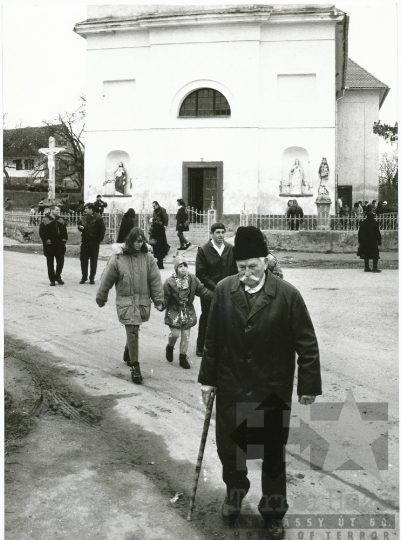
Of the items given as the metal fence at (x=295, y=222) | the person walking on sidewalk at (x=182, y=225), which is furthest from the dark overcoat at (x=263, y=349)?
the person walking on sidewalk at (x=182, y=225)

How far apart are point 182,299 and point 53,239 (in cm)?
397

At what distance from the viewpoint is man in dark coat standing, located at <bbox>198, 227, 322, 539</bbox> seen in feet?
13.7

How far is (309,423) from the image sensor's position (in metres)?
5.95

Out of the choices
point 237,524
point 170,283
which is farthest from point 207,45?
point 237,524

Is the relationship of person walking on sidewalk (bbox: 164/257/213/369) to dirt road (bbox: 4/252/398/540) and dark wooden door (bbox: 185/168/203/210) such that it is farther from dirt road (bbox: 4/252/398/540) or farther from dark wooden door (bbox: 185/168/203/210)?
dark wooden door (bbox: 185/168/203/210)

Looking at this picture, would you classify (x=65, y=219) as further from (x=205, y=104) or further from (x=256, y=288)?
(x=205, y=104)

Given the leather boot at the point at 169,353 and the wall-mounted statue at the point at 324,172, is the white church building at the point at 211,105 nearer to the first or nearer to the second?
the wall-mounted statue at the point at 324,172

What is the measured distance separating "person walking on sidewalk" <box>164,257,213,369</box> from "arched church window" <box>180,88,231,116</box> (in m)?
17.4

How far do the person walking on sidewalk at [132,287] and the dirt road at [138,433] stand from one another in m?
0.43

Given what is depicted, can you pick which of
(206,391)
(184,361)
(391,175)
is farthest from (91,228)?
(206,391)

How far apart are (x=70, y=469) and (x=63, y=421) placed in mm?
977

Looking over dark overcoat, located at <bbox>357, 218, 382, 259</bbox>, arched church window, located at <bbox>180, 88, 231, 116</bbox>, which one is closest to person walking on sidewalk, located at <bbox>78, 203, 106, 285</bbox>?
dark overcoat, located at <bbox>357, 218, 382, 259</bbox>

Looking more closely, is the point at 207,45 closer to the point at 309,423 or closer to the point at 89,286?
the point at 89,286

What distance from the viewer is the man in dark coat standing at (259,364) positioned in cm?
418
